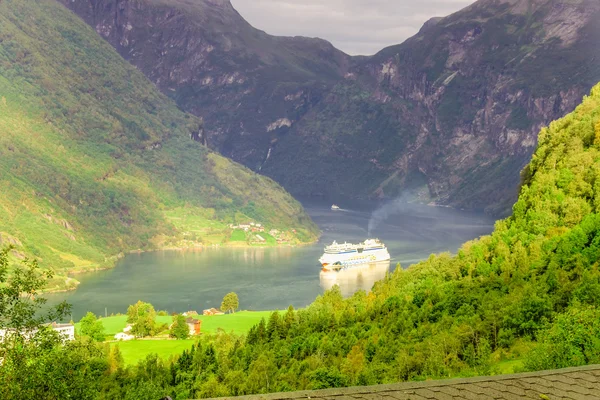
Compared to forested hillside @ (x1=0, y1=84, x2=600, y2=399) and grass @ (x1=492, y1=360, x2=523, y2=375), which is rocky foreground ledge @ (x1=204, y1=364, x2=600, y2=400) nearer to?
forested hillside @ (x1=0, y1=84, x2=600, y2=399)

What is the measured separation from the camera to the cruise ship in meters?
165

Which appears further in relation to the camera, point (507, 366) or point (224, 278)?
point (224, 278)

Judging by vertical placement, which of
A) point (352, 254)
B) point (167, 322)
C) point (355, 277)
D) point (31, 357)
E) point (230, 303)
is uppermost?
point (352, 254)

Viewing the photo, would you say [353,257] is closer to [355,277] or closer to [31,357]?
[355,277]

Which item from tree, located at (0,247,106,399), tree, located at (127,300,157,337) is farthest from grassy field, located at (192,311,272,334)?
tree, located at (0,247,106,399)

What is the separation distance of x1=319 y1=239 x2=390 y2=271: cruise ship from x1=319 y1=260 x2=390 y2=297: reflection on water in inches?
61.3

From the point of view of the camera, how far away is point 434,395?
1145cm

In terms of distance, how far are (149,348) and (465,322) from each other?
38502 millimetres

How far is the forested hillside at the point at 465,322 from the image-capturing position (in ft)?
140

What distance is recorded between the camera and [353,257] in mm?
171875

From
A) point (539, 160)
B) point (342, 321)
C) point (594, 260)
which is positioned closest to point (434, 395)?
point (594, 260)

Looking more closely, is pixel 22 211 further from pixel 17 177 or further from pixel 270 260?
pixel 270 260

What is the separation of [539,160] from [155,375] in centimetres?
4069

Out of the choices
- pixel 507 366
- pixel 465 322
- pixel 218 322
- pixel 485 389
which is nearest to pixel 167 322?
pixel 218 322
